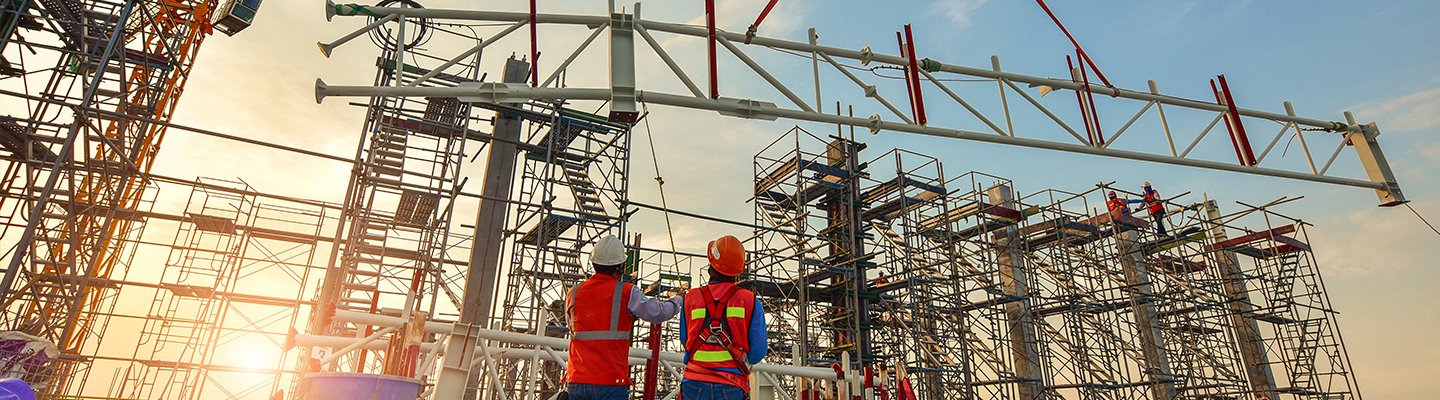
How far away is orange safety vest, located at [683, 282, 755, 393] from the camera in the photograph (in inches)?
155

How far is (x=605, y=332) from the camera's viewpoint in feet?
13.3

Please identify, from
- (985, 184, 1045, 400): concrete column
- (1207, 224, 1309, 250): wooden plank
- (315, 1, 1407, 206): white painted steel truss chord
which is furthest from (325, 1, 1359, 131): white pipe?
(1207, 224, 1309, 250): wooden plank

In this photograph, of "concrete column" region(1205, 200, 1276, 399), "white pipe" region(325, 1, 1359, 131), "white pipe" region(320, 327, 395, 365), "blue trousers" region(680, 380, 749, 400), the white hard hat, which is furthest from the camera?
"concrete column" region(1205, 200, 1276, 399)

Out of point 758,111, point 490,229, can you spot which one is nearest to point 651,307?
point 758,111

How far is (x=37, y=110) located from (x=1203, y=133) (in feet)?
64.1

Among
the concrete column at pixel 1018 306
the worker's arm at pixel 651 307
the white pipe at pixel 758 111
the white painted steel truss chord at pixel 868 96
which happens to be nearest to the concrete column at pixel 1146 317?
the concrete column at pixel 1018 306

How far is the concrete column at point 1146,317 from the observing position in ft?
60.0

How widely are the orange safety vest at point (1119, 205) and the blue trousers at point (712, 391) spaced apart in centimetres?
1970

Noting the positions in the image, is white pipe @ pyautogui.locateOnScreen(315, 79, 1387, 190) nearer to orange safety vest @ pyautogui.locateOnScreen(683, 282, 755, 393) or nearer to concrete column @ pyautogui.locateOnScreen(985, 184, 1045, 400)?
orange safety vest @ pyautogui.locateOnScreen(683, 282, 755, 393)

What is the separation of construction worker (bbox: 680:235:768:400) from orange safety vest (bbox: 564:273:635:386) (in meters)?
0.38

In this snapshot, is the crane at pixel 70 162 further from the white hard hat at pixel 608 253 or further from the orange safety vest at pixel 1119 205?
the orange safety vest at pixel 1119 205

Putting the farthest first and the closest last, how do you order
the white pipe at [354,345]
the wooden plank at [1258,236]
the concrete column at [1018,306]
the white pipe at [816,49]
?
the wooden plank at [1258,236] < the concrete column at [1018,306] < the white pipe at [816,49] < the white pipe at [354,345]

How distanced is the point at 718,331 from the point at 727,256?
445mm

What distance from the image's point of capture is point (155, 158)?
68.0 ft
